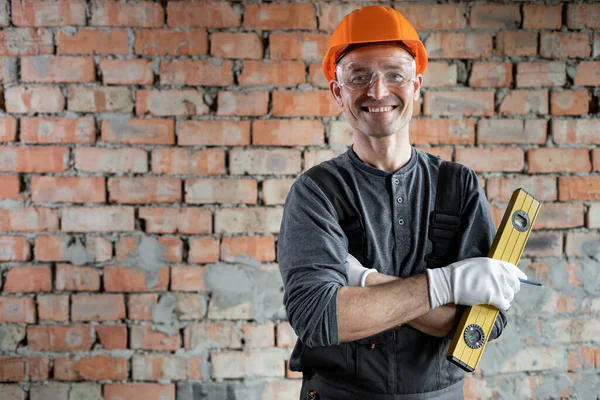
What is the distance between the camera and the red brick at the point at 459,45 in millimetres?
1885

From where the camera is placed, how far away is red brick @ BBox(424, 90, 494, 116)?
6.23 ft

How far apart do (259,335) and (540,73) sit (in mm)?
1478

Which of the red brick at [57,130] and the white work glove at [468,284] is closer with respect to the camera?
the white work glove at [468,284]

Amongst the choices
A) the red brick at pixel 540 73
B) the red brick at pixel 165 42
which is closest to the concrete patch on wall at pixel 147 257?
the red brick at pixel 165 42

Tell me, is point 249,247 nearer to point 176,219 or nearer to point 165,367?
point 176,219

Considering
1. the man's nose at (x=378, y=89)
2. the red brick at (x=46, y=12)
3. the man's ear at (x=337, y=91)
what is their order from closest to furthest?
the man's nose at (x=378, y=89), the man's ear at (x=337, y=91), the red brick at (x=46, y=12)

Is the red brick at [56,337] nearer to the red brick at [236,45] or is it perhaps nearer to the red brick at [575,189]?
the red brick at [236,45]

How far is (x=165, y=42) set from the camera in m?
1.84

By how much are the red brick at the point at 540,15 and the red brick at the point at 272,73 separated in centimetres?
89

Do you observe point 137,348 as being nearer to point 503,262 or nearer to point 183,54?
point 183,54

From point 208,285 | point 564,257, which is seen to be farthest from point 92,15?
point 564,257

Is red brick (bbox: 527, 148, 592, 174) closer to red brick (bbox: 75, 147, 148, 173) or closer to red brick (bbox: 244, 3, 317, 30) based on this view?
red brick (bbox: 244, 3, 317, 30)

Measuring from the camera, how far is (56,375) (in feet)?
6.07

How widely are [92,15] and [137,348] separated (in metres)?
1.26
